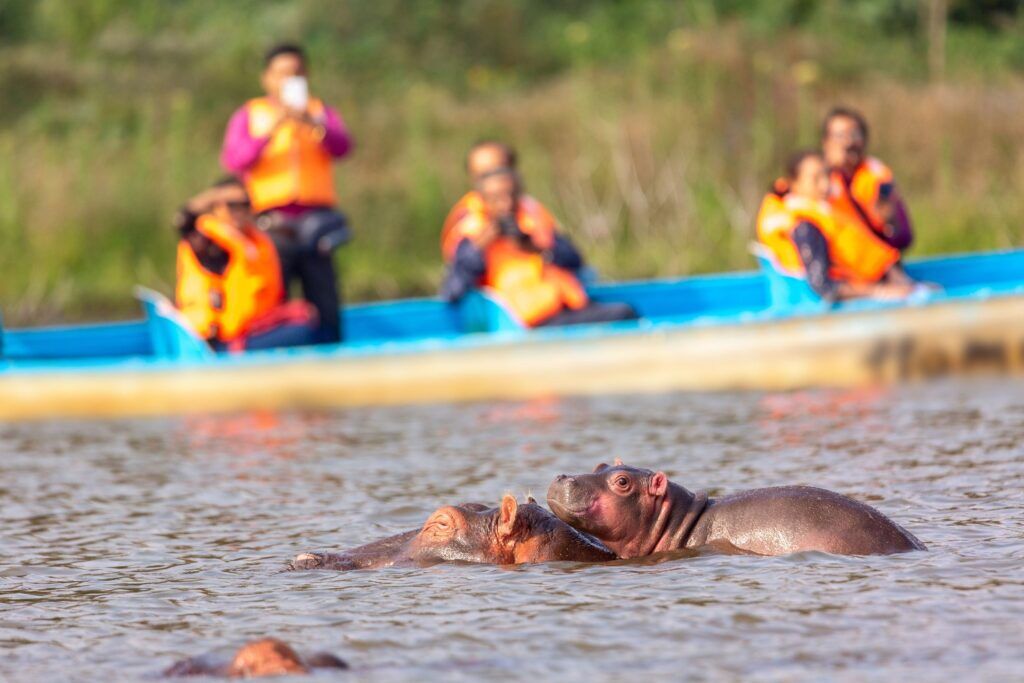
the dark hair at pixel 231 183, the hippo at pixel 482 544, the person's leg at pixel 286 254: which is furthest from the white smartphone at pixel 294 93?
the hippo at pixel 482 544

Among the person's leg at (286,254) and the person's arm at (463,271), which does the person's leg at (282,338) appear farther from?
the person's arm at (463,271)

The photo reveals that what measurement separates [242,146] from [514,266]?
198 centimetres

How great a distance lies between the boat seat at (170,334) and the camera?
40.1 ft

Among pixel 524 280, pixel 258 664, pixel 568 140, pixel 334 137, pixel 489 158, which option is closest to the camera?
pixel 258 664

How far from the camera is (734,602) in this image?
586 centimetres

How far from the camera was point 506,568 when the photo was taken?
6.42 metres

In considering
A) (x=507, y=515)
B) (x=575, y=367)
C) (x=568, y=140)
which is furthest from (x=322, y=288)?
(x=568, y=140)

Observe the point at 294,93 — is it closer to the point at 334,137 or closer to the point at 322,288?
the point at 334,137

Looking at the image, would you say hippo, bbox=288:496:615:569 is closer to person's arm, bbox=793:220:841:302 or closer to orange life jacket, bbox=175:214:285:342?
orange life jacket, bbox=175:214:285:342

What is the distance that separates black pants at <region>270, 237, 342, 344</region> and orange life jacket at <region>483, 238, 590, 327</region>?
40.3 inches

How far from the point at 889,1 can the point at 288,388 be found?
16.3 meters

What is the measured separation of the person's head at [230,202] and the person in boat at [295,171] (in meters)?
0.77

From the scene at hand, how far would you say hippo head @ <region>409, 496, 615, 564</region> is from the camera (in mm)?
6410

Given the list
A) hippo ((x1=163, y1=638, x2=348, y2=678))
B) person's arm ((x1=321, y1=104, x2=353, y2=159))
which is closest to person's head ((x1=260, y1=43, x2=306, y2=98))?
person's arm ((x1=321, y1=104, x2=353, y2=159))
